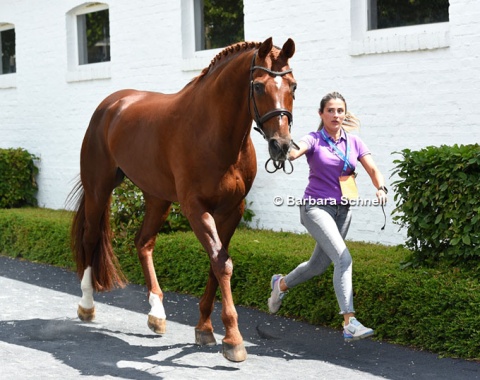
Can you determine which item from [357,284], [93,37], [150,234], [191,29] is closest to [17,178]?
[93,37]

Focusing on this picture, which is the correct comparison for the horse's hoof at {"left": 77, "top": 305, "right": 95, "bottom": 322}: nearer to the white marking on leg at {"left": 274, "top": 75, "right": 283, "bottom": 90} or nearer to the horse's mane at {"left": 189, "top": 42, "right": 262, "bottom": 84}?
the horse's mane at {"left": 189, "top": 42, "right": 262, "bottom": 84}

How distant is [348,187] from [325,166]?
233 mm

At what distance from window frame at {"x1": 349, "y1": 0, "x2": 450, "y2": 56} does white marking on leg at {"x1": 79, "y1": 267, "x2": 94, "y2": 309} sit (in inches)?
146

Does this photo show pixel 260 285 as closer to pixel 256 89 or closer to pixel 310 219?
pixel 310 219

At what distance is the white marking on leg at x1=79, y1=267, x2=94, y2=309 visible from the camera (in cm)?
769

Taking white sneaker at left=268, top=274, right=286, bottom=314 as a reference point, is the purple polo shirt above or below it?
above

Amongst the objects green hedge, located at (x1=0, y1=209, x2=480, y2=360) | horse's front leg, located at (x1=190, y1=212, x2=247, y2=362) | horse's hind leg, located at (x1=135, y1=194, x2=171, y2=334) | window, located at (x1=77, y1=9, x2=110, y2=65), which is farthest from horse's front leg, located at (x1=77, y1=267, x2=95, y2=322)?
window, located at (x1=77, y1=9, x2=110, y2=65)

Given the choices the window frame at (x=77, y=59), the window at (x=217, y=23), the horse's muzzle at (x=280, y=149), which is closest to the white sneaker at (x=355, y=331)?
the horse's muzzle at (x=280, y=149)

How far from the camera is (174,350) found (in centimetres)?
655

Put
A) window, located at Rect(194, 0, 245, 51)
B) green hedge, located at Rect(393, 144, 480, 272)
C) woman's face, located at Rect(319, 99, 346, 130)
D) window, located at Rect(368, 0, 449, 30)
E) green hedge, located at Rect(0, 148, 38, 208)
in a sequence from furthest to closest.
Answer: green hedge, located at Rect(0, 148, 38, 208), window, located at Rect(194, 0, 245, 51), window, located at Rect(368, 0, 449, 30), green hedge, located at Rect(393, 144, 480, 272), woman's face, located at Rect(319, 99, 346, 130)

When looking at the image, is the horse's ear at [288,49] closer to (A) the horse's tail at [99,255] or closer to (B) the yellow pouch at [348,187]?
(B) the yellow pouch at [348,187]

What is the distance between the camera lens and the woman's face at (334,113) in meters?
6.29

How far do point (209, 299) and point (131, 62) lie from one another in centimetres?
644

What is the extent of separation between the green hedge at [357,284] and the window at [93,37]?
353 centimetres
